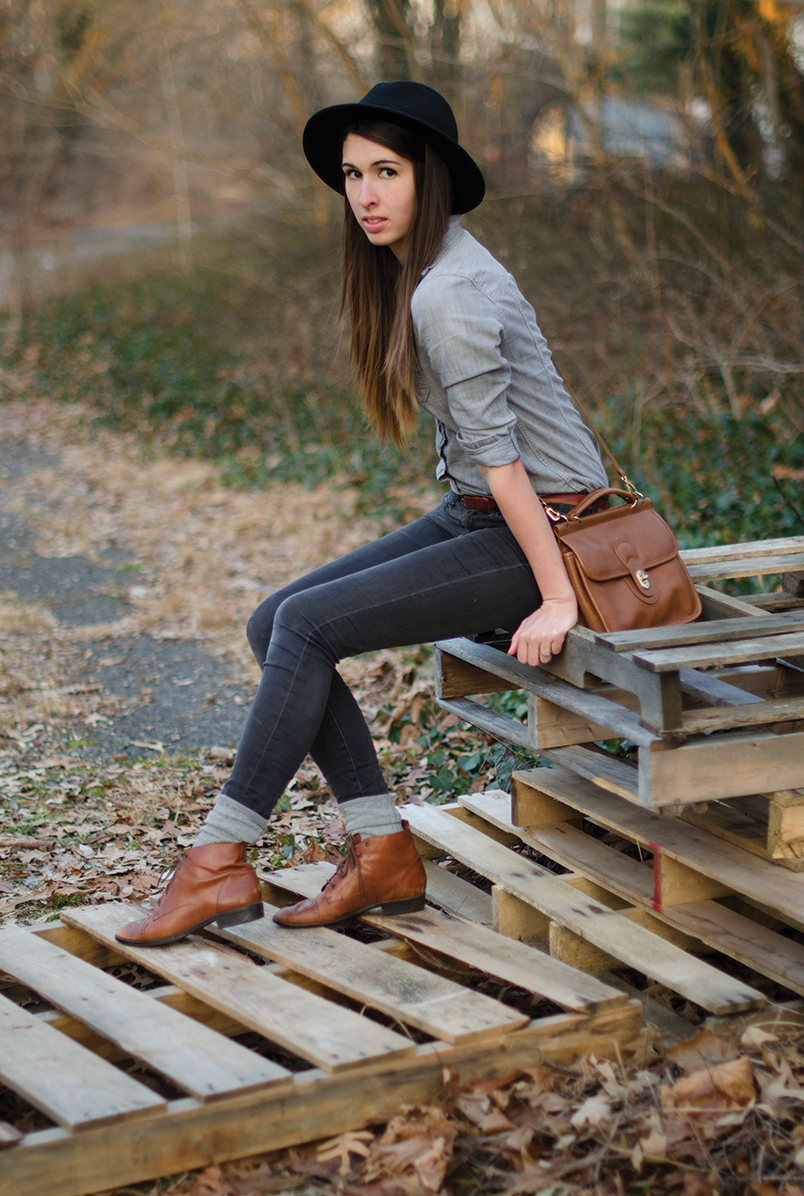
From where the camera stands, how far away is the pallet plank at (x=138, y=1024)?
7.00 ft

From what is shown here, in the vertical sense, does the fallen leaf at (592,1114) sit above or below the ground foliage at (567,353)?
below

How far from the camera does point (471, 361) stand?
251 centimetres

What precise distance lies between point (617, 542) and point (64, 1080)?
1646 mm

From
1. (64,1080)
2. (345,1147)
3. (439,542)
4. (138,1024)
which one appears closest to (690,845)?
(439,542)

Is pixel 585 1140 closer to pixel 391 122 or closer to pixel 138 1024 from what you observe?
pixel 138 1024

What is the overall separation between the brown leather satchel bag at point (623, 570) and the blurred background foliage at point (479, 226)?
3.16 m

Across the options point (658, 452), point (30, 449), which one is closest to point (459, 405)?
point (658, 452)

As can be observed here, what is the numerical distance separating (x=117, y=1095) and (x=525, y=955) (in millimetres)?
1012

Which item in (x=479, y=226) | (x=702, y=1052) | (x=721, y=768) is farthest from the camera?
(x=479, y=226)

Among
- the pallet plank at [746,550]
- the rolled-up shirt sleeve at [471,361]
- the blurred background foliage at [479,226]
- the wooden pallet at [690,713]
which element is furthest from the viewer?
the blurred background foliage at [479,226]

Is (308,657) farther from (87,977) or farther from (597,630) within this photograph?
(87,977)

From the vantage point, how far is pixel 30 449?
11844 millimetres

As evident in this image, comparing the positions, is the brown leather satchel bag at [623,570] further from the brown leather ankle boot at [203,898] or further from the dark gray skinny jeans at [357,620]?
the brown leather ankle boot at [203,898]

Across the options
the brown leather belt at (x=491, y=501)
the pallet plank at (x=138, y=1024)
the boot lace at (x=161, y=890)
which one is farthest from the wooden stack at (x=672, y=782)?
the pallet plank at (x=138, y=1024)
